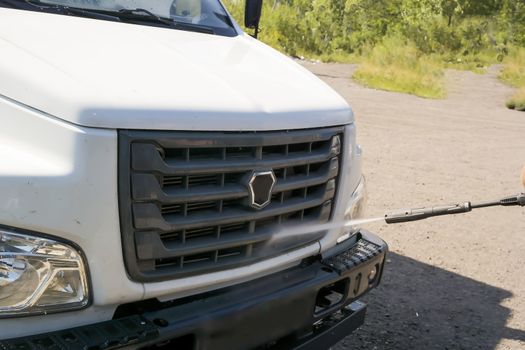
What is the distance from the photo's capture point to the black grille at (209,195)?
224 cm

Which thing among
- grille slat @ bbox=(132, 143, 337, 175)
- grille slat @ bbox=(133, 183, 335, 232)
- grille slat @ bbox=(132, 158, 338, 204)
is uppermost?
grille slat @ bbox=(132, 143, 337, 175)

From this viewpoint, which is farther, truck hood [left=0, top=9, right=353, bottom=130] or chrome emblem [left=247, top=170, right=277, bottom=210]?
chrome emblem [left=247, top=170, right=277, bottom=210]

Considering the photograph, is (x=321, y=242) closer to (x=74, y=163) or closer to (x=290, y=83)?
(x=290, y=83)

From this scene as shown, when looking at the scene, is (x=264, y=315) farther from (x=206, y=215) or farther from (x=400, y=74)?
(x=400, y=74)

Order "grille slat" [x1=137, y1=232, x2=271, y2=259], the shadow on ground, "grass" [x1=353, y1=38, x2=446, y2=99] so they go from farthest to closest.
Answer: "grass" [x1=353, y1=38, x2=446, y2=99], the shadow on ground, "grille slat" [x1=137, y1=232, x2=271, y2=259]

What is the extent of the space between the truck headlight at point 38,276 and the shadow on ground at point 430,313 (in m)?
2.36

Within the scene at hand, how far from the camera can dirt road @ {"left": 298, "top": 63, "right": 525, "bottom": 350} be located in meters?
4.51

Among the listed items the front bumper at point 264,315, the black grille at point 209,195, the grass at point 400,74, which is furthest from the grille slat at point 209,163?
the grass at point 400,74

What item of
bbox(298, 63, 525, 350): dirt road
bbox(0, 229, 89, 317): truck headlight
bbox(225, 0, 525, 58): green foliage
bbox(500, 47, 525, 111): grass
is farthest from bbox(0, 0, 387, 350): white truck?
bbox(225, 0, 525, 58): green foliage

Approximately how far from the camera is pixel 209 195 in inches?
96.5

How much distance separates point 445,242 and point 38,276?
4961mm

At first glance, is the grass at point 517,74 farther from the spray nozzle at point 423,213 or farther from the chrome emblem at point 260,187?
the chrome emblem at point 260,187

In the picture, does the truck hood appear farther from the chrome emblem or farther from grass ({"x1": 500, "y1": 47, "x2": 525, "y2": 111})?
grass ({"x1": 500, "y1": 47, "x2": 525, "y2": 111})

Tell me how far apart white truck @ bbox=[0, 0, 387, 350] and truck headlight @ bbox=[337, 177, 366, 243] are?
3 centimetres
